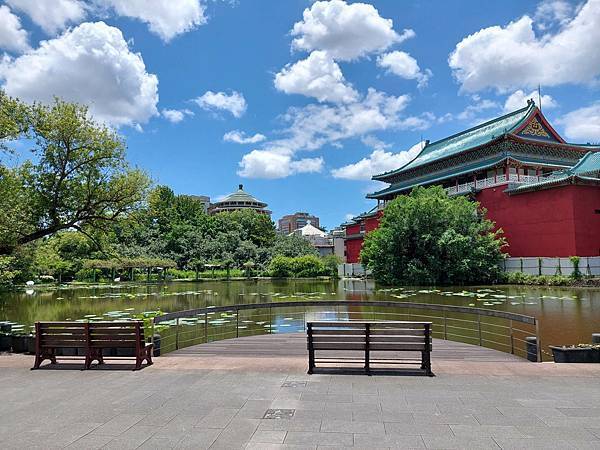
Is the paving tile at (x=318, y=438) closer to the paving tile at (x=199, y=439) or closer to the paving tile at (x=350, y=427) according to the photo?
the paving tile at (x=350, y=427)

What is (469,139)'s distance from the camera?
3850 cm

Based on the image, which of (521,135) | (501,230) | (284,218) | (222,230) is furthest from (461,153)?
(284,218)

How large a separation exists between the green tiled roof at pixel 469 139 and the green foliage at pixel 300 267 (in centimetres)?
1072

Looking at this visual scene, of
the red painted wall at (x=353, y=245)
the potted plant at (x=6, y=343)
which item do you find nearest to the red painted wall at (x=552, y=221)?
the red painted wall at (x=353, y=245)

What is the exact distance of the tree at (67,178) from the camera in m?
12.1

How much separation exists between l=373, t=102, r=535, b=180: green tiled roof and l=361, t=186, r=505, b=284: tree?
6.31 metres

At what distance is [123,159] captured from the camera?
1357 cm

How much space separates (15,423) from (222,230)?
53359 millimetres

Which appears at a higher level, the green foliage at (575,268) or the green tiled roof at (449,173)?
the green tiled roof at (449,173)

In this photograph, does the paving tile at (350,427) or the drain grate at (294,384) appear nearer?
the paving tile at (350,427)

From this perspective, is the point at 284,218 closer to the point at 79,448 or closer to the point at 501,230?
the point at 501,230

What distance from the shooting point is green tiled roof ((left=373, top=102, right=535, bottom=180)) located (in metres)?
33.7

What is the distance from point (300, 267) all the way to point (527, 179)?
23444 millimetres

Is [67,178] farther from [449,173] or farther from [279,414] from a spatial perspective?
[449,173]
